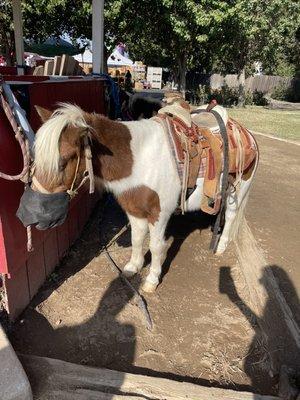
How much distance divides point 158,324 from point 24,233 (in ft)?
4.26

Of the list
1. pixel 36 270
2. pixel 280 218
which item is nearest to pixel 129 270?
pixel 36 270

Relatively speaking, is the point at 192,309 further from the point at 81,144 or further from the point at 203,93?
the point at 203,93

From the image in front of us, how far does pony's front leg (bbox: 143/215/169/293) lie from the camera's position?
9.96 ft

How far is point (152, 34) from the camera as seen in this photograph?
1834 cm

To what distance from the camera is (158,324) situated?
2908 millimetres

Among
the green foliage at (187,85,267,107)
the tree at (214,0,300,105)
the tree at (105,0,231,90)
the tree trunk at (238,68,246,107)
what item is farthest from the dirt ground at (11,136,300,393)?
the green foliage at (187,85,267,107)

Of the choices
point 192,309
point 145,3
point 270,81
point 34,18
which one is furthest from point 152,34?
point 192,309

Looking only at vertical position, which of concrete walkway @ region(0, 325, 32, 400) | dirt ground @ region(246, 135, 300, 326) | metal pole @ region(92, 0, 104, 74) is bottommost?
dirt ground @ region(246, 135, 300, 326)

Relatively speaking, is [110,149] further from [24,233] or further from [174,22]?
[174,22]

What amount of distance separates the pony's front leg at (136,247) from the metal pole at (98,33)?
111 inches

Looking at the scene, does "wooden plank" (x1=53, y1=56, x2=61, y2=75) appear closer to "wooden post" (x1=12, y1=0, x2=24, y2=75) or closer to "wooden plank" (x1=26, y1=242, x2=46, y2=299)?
"wooden post" (x1=12, y1=0, x2=24, y2=75)

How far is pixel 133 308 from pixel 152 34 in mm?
18008

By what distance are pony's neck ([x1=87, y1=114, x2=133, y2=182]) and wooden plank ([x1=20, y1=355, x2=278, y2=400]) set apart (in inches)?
52.6

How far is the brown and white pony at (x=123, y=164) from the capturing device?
2.10m
